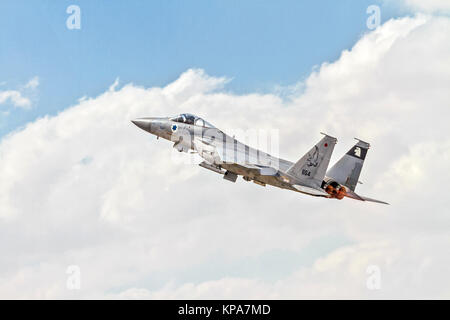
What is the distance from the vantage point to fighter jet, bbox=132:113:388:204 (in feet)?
116

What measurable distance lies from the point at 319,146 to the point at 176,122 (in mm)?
11143

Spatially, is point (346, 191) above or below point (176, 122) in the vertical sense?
below

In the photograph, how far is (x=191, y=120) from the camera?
41500 millimetres

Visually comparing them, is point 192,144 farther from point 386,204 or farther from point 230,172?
point 386,204

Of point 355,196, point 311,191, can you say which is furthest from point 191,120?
point 355,196

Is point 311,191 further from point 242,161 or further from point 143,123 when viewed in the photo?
point 143,123

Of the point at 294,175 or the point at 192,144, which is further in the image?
the point at 192,144

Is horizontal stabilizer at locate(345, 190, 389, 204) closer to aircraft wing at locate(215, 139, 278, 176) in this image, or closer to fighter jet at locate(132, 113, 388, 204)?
fighter jet at locate(132, 113, 388, 204)

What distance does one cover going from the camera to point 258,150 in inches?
1556


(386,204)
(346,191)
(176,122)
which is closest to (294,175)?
(346,191)

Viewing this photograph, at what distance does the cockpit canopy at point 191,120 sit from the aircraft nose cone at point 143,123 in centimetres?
166

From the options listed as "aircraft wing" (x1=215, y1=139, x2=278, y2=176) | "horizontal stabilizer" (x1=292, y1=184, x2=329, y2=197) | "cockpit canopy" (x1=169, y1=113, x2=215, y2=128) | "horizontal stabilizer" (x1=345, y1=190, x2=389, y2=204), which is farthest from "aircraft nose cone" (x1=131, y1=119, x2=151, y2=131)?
"horizontal stabilizer" (x1=345, y1=190, x2=389, y2=204)

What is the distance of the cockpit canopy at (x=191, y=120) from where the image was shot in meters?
41.3

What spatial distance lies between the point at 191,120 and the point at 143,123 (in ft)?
11.0
